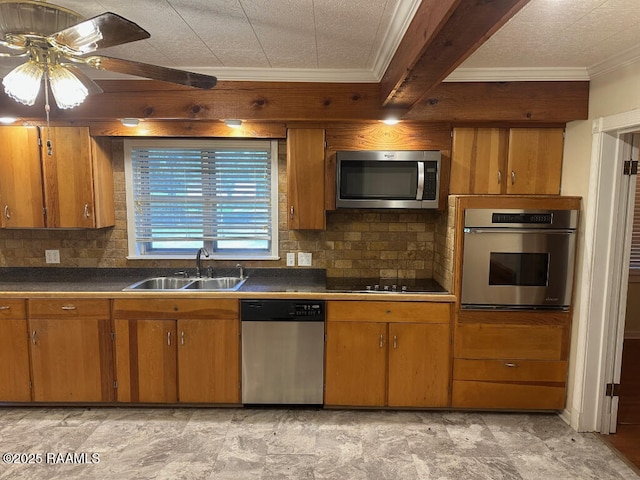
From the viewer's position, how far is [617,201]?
98.6 inches

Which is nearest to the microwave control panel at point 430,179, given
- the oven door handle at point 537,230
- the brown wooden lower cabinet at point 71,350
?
the oven door handle at point 537,230

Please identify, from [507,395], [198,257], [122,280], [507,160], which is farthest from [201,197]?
[507,395]

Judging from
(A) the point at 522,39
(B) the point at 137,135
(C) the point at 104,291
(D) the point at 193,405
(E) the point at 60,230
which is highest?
(A) the point at 522,39

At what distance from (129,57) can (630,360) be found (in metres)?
4.85

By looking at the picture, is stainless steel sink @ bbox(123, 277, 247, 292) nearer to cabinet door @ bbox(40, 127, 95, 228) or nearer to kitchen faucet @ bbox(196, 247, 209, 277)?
kitchen faucet @ bbox(196, 247, 209, 277)

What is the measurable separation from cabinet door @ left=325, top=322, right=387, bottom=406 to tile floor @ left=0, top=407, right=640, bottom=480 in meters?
0.13

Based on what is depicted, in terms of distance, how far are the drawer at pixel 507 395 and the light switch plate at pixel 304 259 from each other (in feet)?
4.55

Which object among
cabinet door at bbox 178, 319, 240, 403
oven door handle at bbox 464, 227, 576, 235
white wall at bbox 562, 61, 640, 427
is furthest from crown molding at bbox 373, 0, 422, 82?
cabinet door at bbox 178, 319, 240, 403

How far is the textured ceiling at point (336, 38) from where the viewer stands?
1810mm

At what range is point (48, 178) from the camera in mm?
2924

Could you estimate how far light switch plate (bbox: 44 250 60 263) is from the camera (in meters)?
3.27

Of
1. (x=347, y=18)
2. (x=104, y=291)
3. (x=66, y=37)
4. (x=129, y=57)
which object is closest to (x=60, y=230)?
(x=104, y=291)

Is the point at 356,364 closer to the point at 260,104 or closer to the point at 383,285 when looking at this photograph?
the point at 383,285

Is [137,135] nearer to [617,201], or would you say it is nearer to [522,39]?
[522,39]
